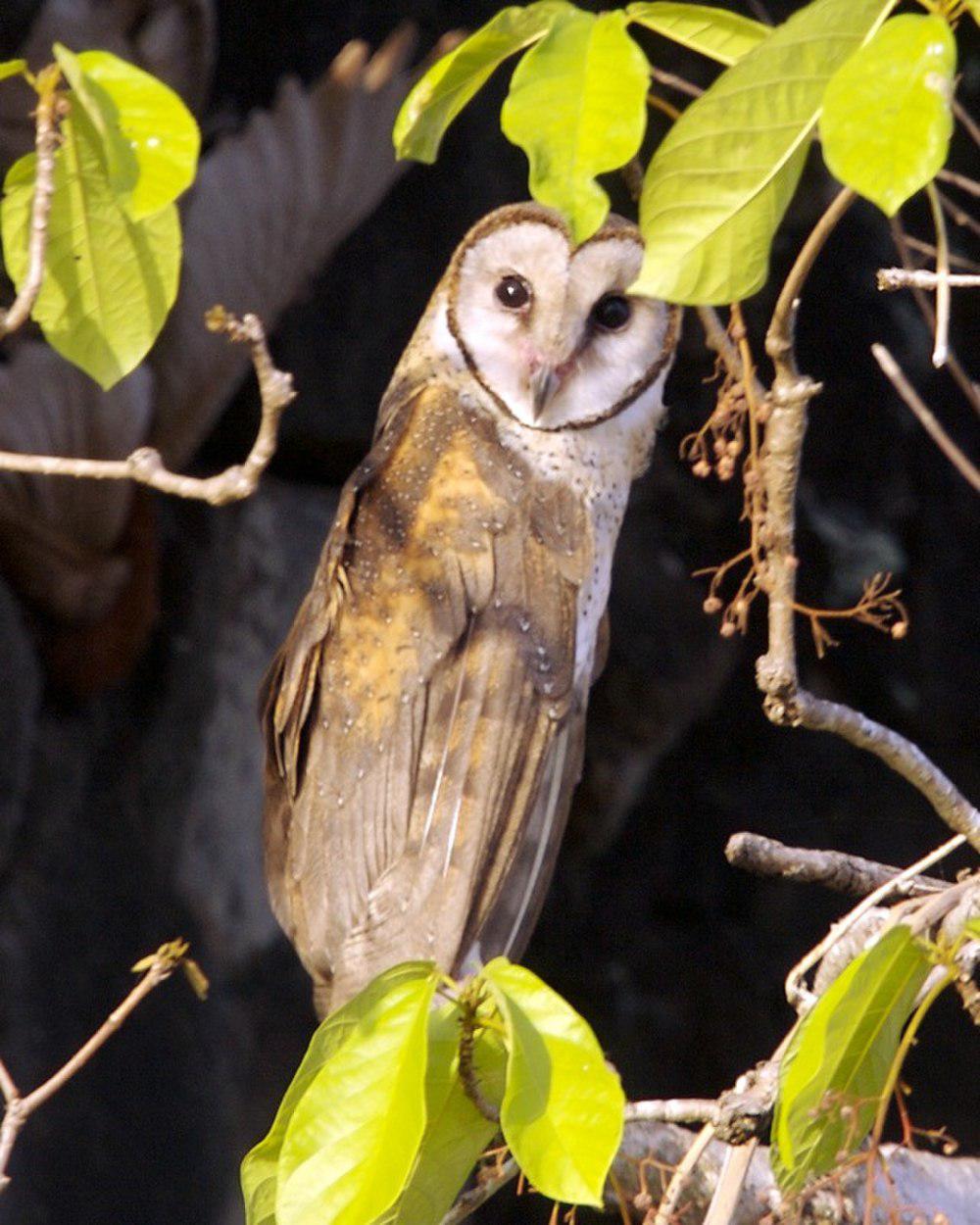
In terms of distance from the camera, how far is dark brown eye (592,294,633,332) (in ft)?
5.38

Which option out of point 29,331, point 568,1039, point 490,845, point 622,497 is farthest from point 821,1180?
point 29,331

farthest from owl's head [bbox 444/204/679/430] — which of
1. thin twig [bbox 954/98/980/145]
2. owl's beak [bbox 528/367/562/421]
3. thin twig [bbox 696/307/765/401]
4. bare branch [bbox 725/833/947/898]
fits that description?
bare branch [bbox 725/833/947/898]

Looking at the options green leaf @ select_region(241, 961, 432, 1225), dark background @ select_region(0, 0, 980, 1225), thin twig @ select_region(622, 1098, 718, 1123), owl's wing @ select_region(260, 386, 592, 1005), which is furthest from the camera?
dark background @ select_region(0, 0, 980, 1225)

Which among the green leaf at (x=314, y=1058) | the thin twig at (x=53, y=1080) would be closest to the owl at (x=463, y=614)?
the thin twig at (x=53, y=1080)

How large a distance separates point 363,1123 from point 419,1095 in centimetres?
3

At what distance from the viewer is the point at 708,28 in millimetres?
881

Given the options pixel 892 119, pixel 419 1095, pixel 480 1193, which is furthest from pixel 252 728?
pixel 892 119

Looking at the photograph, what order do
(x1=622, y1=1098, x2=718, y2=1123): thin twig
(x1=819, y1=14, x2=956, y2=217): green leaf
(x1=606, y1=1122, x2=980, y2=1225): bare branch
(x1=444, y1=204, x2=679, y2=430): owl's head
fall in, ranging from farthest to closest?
(x1=444, y1=204, x2=679, y2=430): owl's head → (x1=606, y1=1122, x2=980, y2=1225): bare branch → (x1=622, y1=1098, x2=718, y2=1123): thin twig → (x1=819, y1=14, x2=956, y2=217): green leaf

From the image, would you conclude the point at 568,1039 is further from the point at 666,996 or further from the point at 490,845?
the point at 666,996

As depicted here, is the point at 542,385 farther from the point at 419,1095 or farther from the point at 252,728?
the point at 252,728

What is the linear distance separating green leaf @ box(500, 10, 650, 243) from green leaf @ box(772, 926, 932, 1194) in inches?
13.6

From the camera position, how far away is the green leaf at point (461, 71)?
0.81 meters

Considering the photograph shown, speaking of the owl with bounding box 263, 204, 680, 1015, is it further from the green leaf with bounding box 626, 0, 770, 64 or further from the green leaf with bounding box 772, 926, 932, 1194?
the green leaf with bounding box 772, 926, 932, 1194

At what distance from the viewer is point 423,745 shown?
1710 mm
